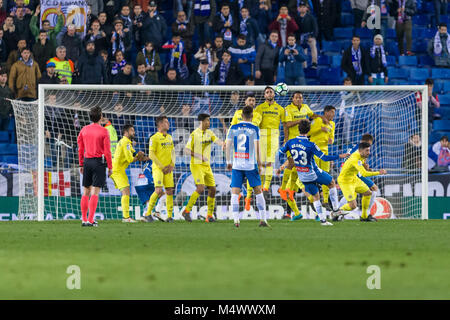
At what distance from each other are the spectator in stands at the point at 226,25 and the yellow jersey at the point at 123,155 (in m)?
7.90

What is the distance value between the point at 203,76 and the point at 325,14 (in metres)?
4.76

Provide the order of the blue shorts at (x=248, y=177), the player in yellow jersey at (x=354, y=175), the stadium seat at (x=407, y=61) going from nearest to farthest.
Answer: the blue shorts at (x=248, y=177), the player in yellow jersey at (x=354, y=175), the stadium seat at (x=407, y=61)

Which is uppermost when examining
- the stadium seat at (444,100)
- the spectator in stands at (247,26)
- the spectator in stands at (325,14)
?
the spectator in stands at (325,14)

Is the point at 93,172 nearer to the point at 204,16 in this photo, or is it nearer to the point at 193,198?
the point at 193,198

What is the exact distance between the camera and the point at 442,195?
61.8ft

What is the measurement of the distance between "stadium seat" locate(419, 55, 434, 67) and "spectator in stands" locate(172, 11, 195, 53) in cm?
665

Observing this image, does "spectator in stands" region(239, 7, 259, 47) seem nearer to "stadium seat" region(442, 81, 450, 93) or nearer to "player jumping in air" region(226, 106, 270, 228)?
"stadium seat" region(442, 81, 450, 93)

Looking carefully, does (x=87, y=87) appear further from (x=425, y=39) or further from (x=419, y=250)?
(x=425, y=39)

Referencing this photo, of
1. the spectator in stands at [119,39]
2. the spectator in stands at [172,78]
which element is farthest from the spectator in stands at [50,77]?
the spectator in stands at [172,78]

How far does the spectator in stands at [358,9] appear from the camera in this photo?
81.7 feet

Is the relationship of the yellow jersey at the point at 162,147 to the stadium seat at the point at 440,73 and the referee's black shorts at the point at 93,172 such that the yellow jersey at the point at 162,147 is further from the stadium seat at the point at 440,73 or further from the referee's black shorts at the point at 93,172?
the stadium seat at the point at 440,73

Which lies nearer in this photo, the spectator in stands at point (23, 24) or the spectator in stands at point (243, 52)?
the spectator in stands at point (243, 52)

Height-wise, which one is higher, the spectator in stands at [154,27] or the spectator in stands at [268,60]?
the spectator in stands at [154,27]

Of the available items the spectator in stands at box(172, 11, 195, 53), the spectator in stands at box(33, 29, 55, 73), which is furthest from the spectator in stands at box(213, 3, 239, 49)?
the spectator in stands at box(33, 29, 55, 73)
